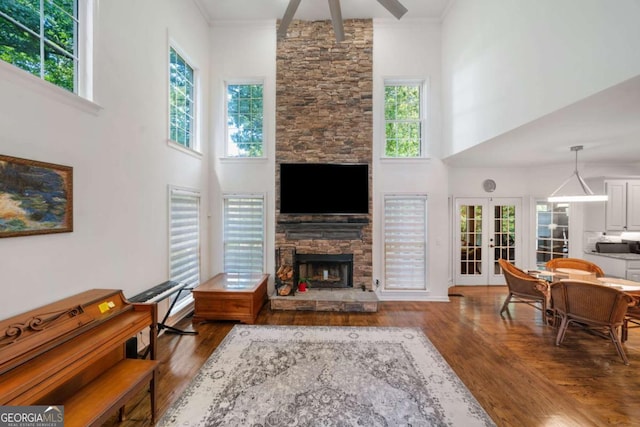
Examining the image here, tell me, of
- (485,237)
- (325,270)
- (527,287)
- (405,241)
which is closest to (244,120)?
(325,270)

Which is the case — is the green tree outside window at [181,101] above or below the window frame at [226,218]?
above

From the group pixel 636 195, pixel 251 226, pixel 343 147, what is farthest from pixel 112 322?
pixel 636 195

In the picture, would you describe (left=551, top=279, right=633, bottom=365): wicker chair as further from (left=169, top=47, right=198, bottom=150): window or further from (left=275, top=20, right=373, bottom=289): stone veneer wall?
(left=169, top=47, right=198, bottom=150): window

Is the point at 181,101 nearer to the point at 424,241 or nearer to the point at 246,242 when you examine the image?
the point at 246,242

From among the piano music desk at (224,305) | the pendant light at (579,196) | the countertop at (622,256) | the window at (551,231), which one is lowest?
the piano music desk at (224,305)

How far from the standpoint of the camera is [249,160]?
495cm

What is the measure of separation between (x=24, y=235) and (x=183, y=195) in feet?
7.37

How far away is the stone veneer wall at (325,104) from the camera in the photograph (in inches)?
193

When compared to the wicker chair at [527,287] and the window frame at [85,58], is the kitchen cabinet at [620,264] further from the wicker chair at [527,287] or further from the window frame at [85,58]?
the window frame at [85,58]

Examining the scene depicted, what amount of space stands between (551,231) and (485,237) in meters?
1.34

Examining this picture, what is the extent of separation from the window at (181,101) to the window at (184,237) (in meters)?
0.88

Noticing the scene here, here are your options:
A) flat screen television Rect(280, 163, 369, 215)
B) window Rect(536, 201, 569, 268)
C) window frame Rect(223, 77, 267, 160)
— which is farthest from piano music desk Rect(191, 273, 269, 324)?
window Rect(536, 201, 569, 268)

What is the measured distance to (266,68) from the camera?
4.97 meters

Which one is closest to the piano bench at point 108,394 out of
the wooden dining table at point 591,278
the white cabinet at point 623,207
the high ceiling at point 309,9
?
the wooden dining table at point 591,278
